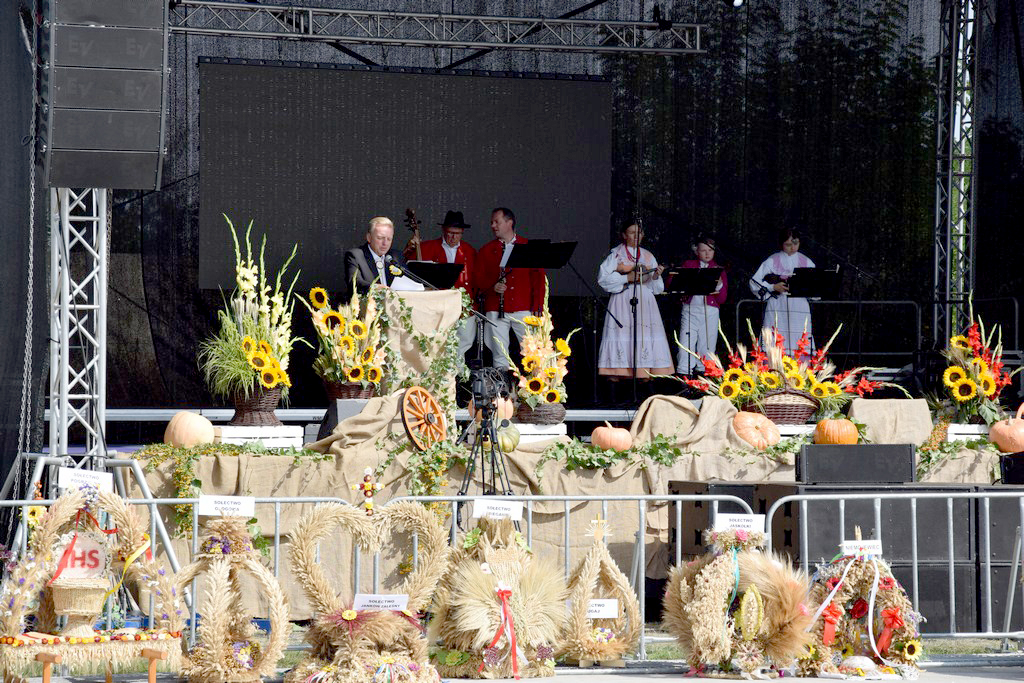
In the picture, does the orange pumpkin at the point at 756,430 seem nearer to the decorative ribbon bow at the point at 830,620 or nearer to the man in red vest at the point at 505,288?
the decorative ribbon bow at the point at 830,620

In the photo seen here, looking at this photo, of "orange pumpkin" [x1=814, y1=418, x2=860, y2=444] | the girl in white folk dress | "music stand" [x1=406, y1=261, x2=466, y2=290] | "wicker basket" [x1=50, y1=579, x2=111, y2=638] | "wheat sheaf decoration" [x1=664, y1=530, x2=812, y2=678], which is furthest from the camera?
the girl in white folk dress

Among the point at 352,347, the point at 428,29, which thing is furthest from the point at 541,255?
the point at 428,29

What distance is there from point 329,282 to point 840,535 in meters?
6.21

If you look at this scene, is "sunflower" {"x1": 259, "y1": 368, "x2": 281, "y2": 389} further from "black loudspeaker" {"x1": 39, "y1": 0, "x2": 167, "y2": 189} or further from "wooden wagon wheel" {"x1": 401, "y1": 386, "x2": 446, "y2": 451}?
"black loudspeaker" {"x1": 39, "y1": 0, "x2": 167, "y2": 189}

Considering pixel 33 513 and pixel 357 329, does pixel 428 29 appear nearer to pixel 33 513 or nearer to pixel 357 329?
pixel 357 329

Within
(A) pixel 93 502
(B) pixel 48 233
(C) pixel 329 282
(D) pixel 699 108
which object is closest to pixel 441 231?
(C) pixel 329 282

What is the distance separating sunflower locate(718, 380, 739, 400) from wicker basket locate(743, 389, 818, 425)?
5.1 inches

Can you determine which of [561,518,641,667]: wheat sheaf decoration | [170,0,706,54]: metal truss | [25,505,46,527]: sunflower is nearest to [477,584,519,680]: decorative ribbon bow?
[561,518,641,667]: wheat sheaf decoration

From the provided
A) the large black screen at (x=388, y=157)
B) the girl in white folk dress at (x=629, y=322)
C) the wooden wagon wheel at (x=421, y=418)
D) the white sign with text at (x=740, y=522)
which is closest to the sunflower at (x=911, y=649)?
the white sign with text at (x=740, y=522)

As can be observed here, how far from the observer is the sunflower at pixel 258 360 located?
7445mm

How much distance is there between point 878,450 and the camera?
6.37 m

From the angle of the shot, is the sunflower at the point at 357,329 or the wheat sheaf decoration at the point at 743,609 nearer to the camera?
the wheat sheaf decoration at the point at 743,609

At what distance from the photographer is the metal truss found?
1077cm

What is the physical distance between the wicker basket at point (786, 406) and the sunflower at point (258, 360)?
112 inches
